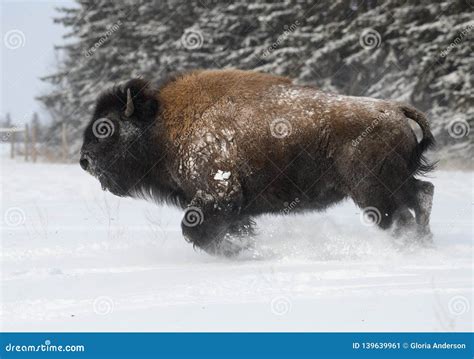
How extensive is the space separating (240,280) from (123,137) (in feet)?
10.1

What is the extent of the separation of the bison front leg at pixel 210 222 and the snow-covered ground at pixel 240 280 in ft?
0.60

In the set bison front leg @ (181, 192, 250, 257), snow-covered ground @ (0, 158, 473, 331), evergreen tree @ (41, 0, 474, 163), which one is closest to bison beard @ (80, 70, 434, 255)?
bison front leg @ (181, 192, 250, 257)

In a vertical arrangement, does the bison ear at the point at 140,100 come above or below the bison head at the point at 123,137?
above

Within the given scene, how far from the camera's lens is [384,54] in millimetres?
22844

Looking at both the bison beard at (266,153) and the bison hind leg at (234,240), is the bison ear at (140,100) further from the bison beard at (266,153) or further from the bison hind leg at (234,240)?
the bison hind leg at (234,240)

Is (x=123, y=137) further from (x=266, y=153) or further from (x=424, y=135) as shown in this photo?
(x=424, y=135)

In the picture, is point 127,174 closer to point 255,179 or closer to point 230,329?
point 255,179

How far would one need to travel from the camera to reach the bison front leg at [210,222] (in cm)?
688

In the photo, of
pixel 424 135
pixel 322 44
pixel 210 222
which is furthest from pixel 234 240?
pixel 322 44

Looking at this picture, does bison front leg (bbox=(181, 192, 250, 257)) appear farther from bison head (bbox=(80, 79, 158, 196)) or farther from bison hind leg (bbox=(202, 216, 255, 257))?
bison head (bbox=(80, 79, 158, 196))

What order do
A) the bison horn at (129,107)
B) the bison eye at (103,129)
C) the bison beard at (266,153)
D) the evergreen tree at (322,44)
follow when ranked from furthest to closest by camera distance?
the evergreen tree at (322,44) < the bison eye at (103,129) < the bison horn at (129,107) < the bison beard at (266,153)

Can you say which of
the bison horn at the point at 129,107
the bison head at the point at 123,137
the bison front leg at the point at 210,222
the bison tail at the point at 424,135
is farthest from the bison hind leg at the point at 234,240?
the bison tail at the point at 424,135

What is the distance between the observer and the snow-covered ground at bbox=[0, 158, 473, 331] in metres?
4.07

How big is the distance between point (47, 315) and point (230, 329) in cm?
130
